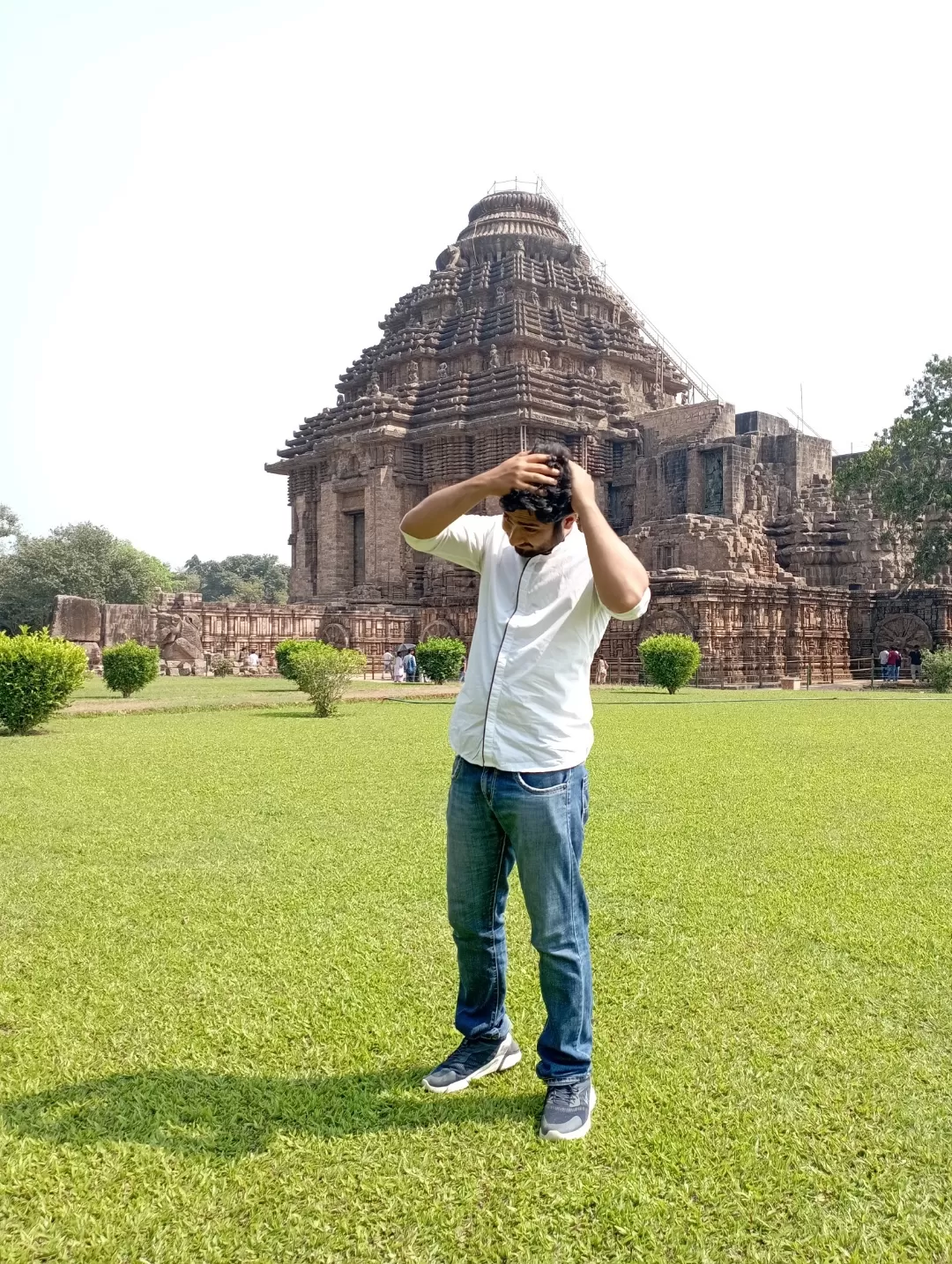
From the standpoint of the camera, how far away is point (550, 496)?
2.40 metres

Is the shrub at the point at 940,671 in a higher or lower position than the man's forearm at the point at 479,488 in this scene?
lower

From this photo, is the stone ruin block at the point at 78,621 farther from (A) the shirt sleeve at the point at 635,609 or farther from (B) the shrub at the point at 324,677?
(A) the shirt sleeve at the point at 635,609

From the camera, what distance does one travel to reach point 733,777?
765 centimetres

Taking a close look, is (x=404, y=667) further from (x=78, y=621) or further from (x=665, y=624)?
(x=78, y=621)

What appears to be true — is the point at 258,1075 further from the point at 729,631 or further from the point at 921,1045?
the point at 729,631

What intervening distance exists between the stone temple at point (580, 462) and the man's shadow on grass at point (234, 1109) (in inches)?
810

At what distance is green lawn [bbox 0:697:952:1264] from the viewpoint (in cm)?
203

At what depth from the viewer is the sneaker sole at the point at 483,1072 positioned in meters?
2.57

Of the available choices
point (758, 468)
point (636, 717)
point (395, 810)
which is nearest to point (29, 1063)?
point (395, 810)

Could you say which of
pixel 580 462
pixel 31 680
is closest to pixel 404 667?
pixel 580 462

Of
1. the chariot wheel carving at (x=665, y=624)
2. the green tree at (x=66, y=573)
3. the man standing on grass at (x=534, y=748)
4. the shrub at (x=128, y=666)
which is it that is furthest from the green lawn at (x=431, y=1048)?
the green tree at (x=66, y=573)

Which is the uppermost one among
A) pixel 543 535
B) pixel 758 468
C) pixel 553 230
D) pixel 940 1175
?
pixel 553 230

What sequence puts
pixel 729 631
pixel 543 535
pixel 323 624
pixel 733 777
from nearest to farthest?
pixel 543 535
pixel 733 777
pixel 729 631
pixel 323 624

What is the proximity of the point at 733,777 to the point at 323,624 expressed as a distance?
20.8m
